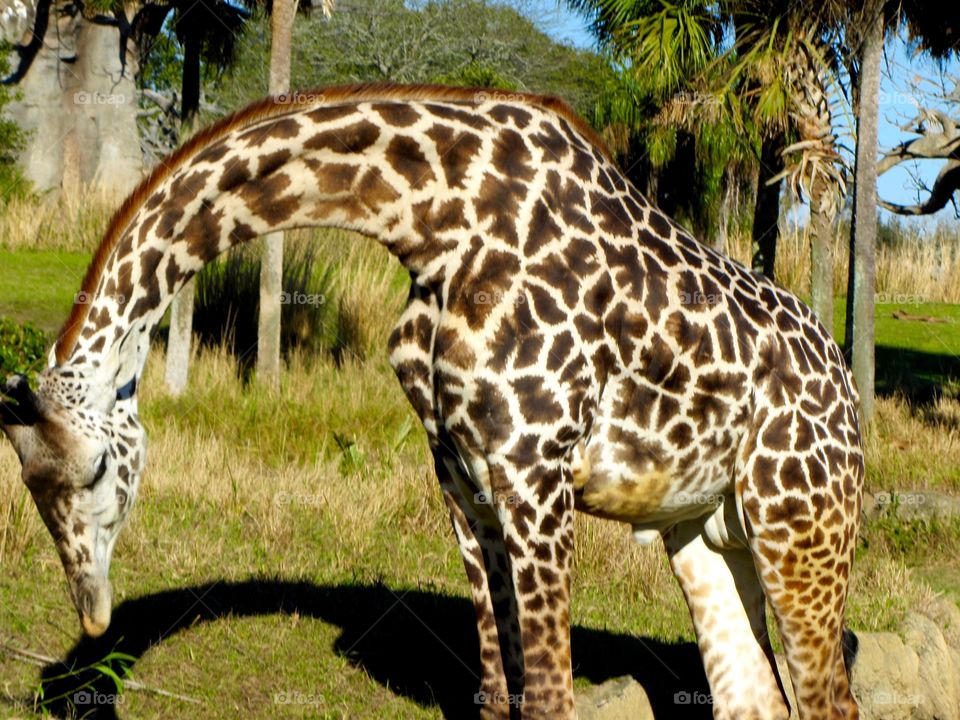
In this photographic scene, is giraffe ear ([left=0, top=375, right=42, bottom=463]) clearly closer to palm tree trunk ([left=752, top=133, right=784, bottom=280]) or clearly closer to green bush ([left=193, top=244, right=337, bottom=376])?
green bush ([left=193, top=244, right=337, bottom=376])

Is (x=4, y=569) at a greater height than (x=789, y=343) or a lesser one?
lesser

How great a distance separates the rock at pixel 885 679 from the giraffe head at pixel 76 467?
3995mm

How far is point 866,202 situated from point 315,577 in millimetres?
7744

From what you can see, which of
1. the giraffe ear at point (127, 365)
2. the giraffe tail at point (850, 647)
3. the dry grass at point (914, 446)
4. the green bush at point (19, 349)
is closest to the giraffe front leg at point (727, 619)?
the giraffe tail at point (850, 647)

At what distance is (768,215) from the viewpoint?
1588 centimetres

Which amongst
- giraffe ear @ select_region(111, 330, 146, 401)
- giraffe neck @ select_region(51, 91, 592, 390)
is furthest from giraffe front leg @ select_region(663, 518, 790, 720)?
giraffe ear @ select_region(111, 330, 146, 401)

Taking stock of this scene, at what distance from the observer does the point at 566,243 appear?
14.6 ft

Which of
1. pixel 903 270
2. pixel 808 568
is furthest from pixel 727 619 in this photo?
pixel 903 270

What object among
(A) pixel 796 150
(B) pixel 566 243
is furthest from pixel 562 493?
(A) pixel 796 150

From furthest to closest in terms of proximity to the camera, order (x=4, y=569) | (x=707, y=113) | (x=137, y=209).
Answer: (x=707, y=113), (x=4, y=569), (x=137, y=209)

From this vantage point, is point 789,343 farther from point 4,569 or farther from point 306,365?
point 306,365

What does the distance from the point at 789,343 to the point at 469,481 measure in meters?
1.43

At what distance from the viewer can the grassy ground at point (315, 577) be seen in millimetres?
5988

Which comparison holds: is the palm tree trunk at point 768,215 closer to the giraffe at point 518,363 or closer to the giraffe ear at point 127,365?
the giraffe at point 518,363
